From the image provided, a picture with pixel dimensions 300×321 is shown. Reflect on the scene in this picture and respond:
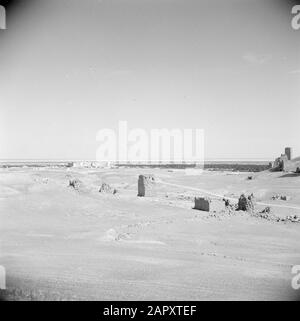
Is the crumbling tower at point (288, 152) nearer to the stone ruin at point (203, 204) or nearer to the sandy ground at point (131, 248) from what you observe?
the sandy ground at point (131, 248)

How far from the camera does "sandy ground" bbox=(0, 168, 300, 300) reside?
8.38m

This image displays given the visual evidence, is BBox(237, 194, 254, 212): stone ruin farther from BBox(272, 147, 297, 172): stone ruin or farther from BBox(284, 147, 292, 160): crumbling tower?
BBox(284, 147, 292, 160): crumbling tower

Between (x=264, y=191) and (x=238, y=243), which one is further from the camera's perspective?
(x=264, y=191)

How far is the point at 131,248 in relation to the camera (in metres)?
12.4

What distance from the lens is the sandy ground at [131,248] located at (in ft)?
27.5

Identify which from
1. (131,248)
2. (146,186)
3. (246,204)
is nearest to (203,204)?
(246,204)

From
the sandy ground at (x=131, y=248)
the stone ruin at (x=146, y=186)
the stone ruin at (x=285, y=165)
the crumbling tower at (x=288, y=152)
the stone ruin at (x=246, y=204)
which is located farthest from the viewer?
the crumbling tower at (x=288, y=152)

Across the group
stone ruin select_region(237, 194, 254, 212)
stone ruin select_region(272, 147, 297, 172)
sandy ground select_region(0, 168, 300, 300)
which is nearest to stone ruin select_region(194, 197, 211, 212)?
sandy ground select_region(0, 168, 300, 300)

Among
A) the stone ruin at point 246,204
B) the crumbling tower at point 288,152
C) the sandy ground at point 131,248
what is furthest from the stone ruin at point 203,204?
the crumbling tower at point 288,152

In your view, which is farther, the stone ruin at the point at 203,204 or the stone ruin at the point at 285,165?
the stone ruin at the point at 285,165

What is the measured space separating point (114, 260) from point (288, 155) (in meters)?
44.2

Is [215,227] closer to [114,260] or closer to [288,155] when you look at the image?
[114,260]
